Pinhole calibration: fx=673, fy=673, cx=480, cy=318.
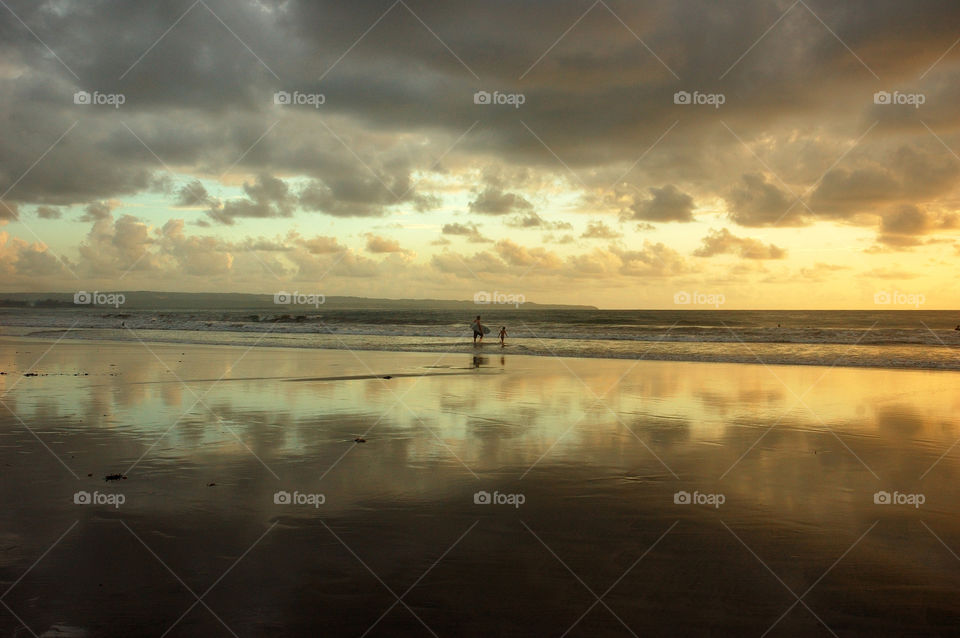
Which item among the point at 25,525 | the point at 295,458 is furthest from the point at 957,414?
the point at 25,525

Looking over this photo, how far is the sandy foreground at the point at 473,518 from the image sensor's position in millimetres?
5305

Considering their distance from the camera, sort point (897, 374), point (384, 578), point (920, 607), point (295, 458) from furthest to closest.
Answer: point (897, 374)
point (295, 458)
point (384, 578)
point (920, 607)

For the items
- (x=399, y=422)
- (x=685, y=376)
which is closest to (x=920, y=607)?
(x=399, y=422)

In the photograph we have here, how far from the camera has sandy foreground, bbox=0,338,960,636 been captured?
5305 mm

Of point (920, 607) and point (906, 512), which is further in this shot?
point (906, 512)

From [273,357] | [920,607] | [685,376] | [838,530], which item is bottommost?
[920,607]

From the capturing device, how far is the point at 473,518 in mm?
7496

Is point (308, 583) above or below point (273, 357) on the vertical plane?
below

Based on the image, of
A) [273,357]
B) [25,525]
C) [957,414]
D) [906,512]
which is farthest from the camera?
[273,357]

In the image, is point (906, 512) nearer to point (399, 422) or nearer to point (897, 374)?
point (399, 422)

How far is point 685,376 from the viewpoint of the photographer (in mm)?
23297

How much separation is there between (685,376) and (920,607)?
717 inches

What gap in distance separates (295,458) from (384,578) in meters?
4.76

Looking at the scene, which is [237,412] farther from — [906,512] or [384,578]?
[906,512]
